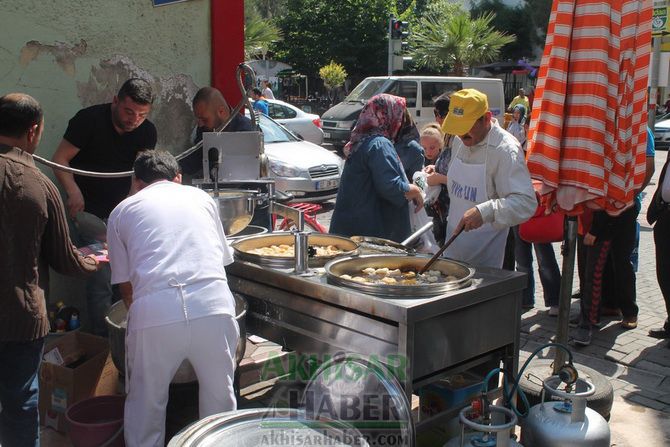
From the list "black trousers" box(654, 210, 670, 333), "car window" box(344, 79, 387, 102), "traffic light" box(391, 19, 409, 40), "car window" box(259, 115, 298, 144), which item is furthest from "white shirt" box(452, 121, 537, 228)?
"traffic light" box(391, 19, 409, 40)

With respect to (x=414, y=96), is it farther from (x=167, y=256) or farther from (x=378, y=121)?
(x=167, y=256)

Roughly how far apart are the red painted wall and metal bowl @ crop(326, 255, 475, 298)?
104 inches

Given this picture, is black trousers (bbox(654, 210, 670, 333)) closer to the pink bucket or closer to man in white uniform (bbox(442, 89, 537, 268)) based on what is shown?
man in white uniform (bbox(442, 89, 537, 268))

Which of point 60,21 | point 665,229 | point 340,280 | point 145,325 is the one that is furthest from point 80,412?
point 665,229

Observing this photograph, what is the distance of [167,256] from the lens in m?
2.73

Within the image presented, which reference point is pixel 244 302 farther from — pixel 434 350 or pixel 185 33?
pixel 185 33

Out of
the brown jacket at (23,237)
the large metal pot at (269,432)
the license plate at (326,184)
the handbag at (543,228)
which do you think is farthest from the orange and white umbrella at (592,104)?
the license plate at (326,184)

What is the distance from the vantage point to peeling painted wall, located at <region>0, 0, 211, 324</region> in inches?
164

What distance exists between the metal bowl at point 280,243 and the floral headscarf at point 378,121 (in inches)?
29.4

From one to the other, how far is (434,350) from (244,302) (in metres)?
1.02

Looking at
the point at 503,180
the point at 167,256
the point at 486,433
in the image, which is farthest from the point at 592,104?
the point at 167,256

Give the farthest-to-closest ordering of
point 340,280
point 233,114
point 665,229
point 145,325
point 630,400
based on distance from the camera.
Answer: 1. point 665,229
2. point 233,114
3. point 630,400
4. point 340,280
5. point 145,325

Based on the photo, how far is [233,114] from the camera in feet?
14.7

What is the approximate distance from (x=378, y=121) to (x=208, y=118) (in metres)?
1.39
